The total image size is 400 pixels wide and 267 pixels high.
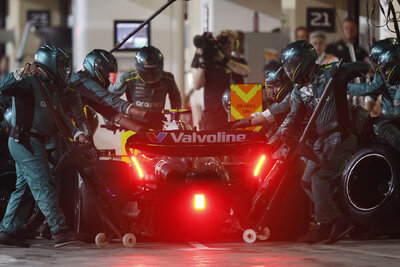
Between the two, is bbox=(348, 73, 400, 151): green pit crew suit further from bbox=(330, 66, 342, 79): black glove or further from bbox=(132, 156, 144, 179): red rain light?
bbox=(132, 156, 144, 179): red rain light

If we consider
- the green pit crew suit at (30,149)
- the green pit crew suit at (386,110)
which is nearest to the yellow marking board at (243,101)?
the green pit crew suit at (386,110)

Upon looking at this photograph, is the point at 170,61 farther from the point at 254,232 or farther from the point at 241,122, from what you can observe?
the point at 254,232

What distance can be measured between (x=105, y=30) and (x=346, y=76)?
730 cm

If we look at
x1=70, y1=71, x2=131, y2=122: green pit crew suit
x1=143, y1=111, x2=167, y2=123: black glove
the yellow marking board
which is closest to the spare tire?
x1=70, y1=71, x2=131, y2=122: green pit crew suit

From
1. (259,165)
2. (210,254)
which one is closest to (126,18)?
(259,165)

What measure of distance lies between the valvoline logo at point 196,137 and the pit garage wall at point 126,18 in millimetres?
6544

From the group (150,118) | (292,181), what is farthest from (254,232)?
(150,118)

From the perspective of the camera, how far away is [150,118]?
1300 centimetres

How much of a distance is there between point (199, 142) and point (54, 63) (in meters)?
1.61

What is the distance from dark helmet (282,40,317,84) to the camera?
11383 millimetres

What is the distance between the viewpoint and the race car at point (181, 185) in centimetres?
1096

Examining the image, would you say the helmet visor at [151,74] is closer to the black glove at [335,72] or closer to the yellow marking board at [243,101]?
the yellow marking board at [243,101]

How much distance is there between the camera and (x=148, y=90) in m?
13.8

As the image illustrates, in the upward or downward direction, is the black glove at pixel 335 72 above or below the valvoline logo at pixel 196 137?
above
